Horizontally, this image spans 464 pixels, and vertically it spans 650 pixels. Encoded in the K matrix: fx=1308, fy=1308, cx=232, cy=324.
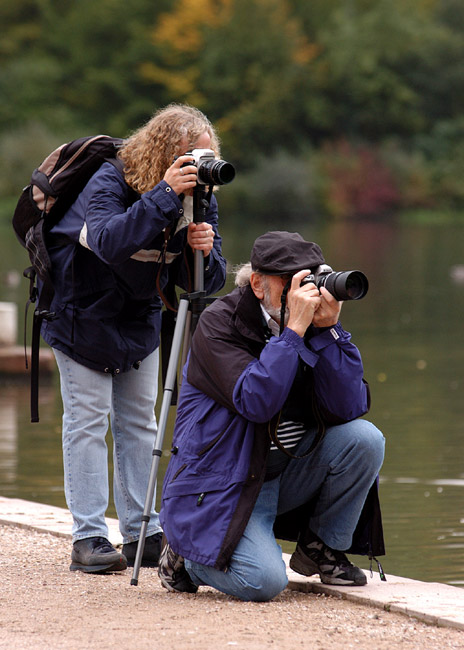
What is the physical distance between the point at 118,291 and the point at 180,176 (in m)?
0.51

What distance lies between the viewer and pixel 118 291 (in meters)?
4.54

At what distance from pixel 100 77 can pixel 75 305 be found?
6607cm

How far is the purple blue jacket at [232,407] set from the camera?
156 inches

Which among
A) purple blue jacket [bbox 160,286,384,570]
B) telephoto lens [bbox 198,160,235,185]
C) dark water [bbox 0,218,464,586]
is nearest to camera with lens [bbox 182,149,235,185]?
telephoto lens [bbox 198,160,235,185]

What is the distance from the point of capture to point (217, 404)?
13.5 feet

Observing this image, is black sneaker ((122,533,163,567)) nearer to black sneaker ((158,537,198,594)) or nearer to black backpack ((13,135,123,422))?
black sneaker ((158,537,198,594))

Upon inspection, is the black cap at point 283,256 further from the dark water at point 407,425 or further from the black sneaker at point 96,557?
the dark water at point 407,425

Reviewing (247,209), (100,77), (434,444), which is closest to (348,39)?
(100,77)

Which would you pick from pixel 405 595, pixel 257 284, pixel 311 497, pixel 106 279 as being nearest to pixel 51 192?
pixel 106 279

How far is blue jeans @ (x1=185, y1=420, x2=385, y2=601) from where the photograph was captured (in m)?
4.06

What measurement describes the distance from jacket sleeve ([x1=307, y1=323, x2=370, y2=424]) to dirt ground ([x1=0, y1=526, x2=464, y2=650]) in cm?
63

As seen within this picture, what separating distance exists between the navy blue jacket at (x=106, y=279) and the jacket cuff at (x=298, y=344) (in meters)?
0.62

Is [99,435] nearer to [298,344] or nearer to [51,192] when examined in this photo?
[51,192]

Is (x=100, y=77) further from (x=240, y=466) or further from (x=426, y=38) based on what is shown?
(x=240, y=466)
